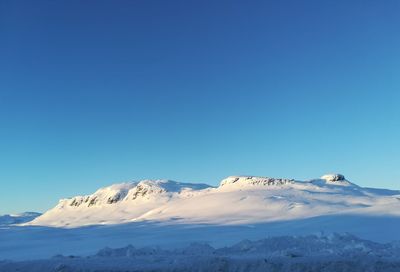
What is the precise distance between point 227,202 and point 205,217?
1249cm

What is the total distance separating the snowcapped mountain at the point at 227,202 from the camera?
252ft

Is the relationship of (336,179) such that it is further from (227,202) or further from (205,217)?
(205,217)

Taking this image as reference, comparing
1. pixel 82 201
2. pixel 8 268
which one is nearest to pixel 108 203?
pixel 82 201

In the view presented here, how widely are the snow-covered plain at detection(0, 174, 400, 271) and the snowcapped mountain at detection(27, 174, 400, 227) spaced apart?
16cm

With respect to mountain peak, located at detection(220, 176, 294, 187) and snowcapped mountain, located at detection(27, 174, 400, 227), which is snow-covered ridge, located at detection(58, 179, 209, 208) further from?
mountain peak, located at detection(220, 176, 294, 187)

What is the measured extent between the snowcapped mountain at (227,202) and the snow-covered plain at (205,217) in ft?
0.52

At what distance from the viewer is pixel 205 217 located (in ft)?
264

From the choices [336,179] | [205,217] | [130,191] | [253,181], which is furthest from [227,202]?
[130,191]

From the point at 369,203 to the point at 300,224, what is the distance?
3014 cm

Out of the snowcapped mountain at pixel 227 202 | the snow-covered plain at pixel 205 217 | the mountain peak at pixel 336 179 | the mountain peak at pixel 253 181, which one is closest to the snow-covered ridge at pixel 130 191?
the snowcapped mountain at pixel 227 202

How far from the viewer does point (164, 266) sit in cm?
1898

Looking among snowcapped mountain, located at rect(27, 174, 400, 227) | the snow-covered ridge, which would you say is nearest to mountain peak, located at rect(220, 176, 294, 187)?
snowcapped mountain, located at rect(27, 174, 400, 227)

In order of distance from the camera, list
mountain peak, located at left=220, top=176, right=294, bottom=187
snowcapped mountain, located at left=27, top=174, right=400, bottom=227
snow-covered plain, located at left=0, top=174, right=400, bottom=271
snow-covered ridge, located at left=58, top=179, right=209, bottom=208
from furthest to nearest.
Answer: snow-covered ridge, located at left=58, top=179, right=209, bottom=208 < mountain peak, located at left=220, top=176, right=294, bottom=187 < snowcapped mountain, located at left=27, top=174, right=400, bottom=227 < snow-covered plain, located at left=0, top=174, right=400, bottom=271

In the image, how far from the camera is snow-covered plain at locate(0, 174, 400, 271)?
50.7m
